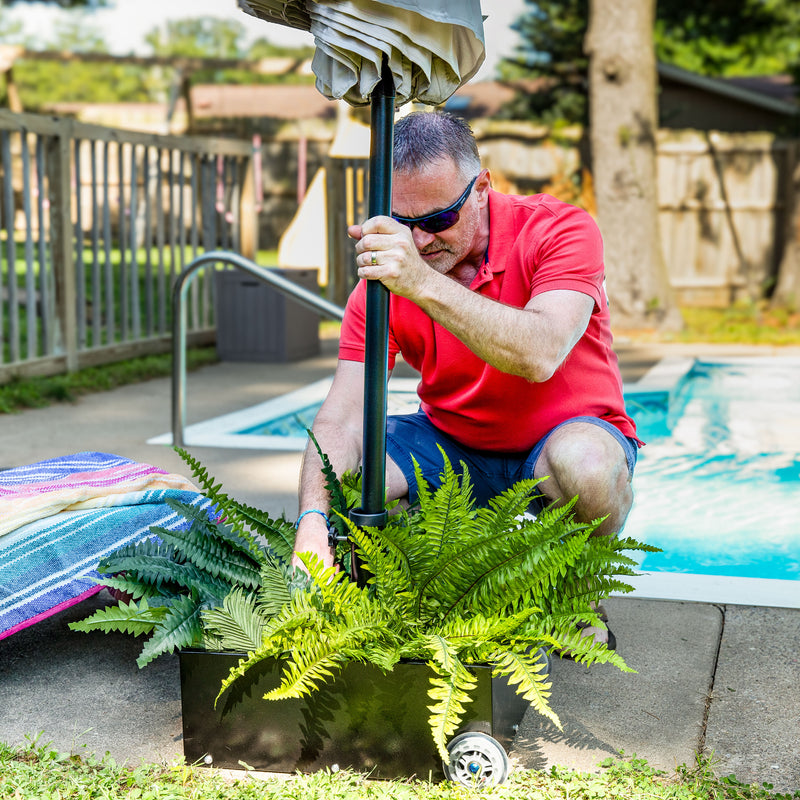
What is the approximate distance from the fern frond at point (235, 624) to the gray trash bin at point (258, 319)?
5.22 metres

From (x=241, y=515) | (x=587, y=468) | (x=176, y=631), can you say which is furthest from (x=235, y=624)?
(x=587, y=468)

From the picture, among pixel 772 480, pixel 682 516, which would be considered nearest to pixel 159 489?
pixel 682 516

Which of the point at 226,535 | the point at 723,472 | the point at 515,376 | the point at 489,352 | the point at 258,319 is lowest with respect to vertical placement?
the point at 723,472

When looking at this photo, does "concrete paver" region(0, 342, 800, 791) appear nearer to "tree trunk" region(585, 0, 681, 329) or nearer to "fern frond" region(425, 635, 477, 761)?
"fern frond" region(425, 635, 477, 761)

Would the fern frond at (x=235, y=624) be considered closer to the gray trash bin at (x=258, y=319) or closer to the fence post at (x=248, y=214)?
the gray trash bin at (x=258, y=319)

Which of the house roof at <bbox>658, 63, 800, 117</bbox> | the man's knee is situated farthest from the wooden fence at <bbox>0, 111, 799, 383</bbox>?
the house roof at <bbox>658, 63, 800, 117</bbox>

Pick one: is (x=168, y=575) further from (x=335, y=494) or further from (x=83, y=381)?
(x=83, y=381)

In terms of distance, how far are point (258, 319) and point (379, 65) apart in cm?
545

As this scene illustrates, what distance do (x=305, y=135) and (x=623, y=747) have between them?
1122 centimetres

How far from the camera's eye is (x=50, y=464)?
2.65 meters

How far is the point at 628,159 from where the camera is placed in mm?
9258

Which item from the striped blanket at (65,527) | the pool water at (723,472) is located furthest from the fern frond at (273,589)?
the pool water at (723,472)

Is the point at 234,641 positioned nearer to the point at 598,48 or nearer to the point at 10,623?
the point at 10,623

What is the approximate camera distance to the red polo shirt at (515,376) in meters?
2.24
